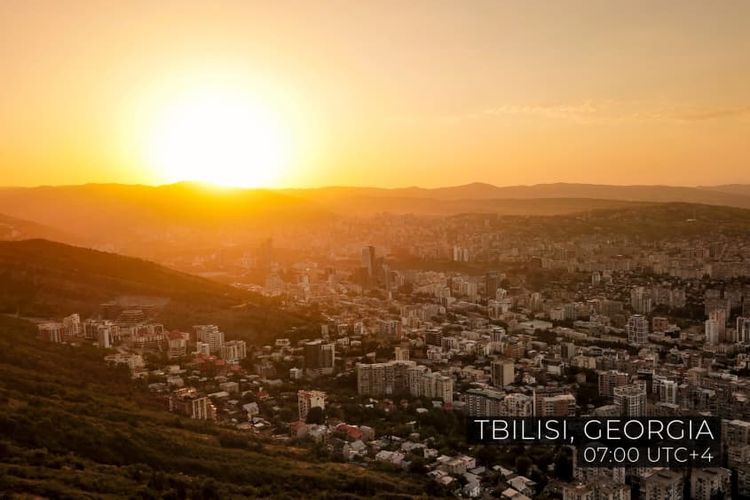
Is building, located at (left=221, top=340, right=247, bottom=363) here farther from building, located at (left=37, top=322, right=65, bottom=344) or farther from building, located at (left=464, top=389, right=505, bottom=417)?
building, located at (left=464, top=389, right=505, bottom=417)

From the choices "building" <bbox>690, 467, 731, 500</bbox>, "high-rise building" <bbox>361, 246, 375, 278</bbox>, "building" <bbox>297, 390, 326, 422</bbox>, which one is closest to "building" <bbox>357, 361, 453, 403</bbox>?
"building" <bbox>297, 390, 326, 422</bbox>

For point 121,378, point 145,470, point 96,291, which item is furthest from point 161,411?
point 96,291

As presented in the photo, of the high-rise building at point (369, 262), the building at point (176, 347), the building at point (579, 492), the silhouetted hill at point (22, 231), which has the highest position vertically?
the silhouetted hill at point (22, 231)

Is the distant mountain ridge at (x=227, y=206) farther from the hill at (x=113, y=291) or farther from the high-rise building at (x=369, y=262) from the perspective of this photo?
the high-rise building at (x=369, y=262)

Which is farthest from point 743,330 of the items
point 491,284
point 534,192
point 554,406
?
point 534,192

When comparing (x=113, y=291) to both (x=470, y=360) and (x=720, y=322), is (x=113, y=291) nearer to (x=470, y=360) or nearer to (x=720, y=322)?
(x=470, y=360)

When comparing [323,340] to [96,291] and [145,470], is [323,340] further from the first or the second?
[145,470]

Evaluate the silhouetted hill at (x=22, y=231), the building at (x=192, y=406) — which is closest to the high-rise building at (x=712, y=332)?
the building at (x=192, y=406)
